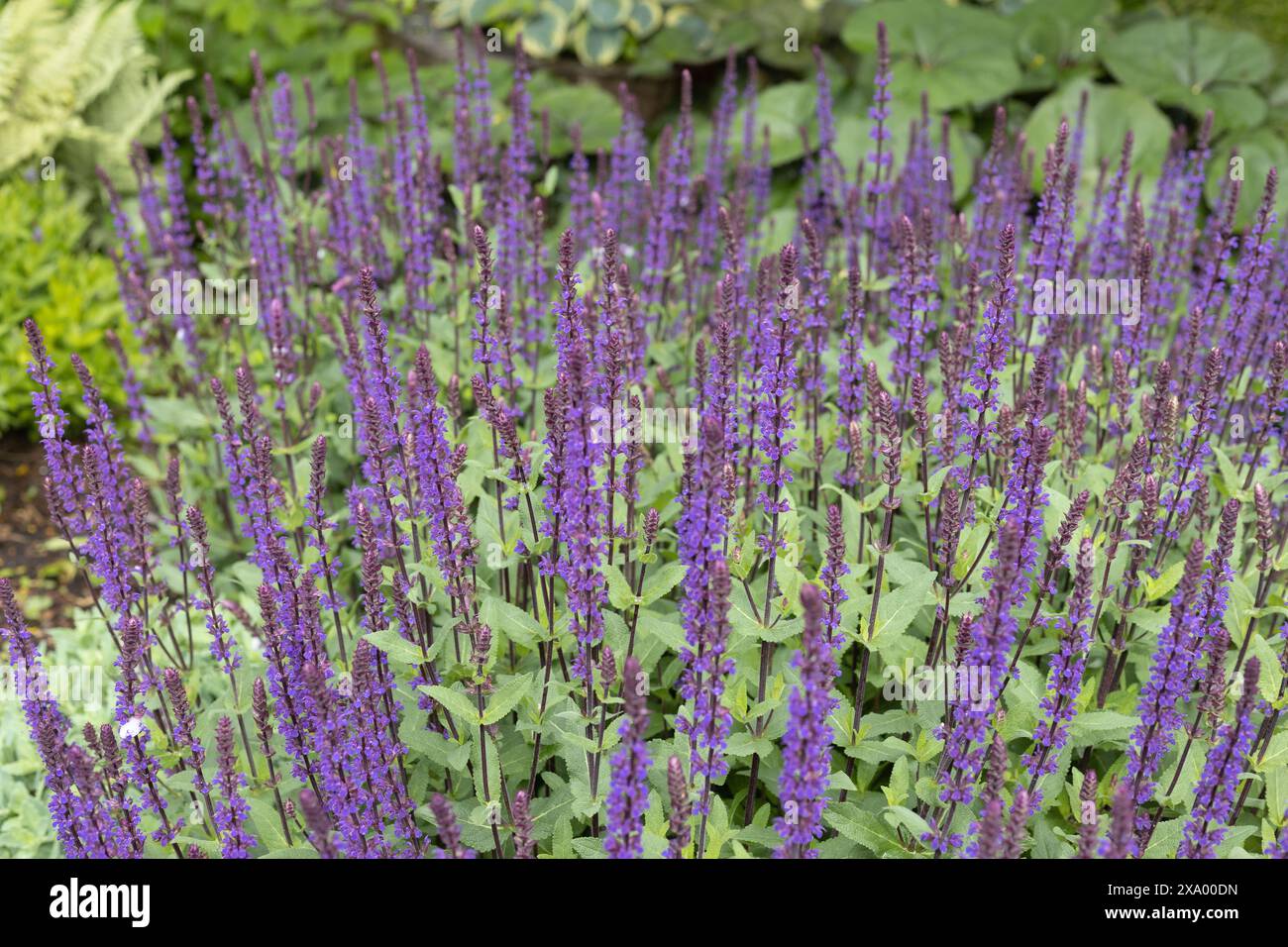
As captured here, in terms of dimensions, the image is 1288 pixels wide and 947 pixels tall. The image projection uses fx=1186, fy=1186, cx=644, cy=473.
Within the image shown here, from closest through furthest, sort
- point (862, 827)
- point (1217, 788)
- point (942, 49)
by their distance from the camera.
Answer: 1. point (1217, 788)
2. point (862, 827)
3. point (942, 49)

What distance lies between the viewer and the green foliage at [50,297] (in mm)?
8352

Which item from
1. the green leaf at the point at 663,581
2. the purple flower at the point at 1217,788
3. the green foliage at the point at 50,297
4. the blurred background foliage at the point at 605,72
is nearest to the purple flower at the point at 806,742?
the green leaf at the point at 663,581

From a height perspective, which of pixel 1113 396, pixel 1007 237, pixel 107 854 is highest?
pixel 1007 237

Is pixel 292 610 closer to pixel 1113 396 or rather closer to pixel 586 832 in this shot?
pixel 586 832

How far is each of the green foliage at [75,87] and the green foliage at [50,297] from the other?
0.82 m

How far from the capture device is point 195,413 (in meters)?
6.76

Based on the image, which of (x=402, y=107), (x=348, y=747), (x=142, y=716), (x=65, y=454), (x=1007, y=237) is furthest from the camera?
(x=402, y=107)

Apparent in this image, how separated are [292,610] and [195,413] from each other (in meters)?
3.25

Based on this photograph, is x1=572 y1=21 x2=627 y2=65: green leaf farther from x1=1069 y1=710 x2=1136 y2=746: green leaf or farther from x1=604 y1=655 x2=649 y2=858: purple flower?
x1=604 y1=655 x2=649 y2=858: purple flower

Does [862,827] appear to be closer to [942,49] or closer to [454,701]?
[454,701]

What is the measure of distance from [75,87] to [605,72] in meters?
4.63

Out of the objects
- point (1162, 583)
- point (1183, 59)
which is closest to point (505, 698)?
point (1162, 583)

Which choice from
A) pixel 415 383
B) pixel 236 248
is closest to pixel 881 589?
pixel 415 383

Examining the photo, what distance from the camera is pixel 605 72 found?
10961mm
